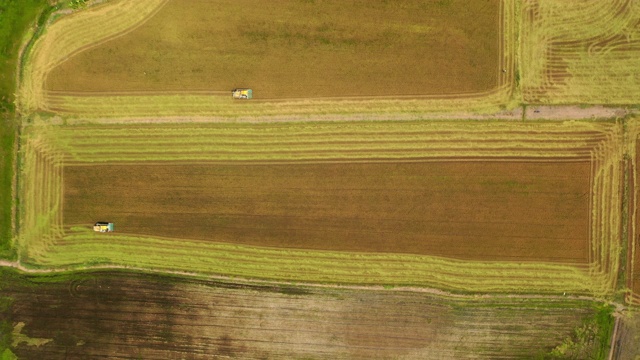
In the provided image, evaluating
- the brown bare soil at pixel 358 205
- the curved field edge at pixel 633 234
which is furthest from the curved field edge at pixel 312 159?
the curved field edge at pixel 633 234

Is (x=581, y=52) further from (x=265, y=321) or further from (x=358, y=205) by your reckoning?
(x=265, y=321)

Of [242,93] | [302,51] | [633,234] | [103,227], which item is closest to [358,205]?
[242,93]

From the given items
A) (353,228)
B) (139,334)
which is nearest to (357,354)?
(353,228)

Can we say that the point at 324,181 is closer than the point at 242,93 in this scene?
No

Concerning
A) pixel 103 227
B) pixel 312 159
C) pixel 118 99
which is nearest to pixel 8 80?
pixel 118 99

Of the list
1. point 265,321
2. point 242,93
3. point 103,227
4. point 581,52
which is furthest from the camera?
point 265,321

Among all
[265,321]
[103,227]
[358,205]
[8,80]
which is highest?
[8,80]

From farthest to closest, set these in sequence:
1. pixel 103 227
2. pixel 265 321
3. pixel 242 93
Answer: pixel 265 321
pixel 103 227
pixel 242 93

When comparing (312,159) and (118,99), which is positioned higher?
(118,99)
